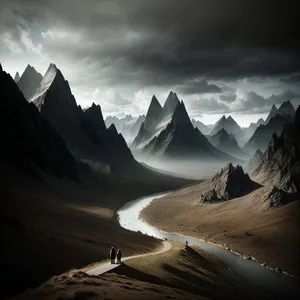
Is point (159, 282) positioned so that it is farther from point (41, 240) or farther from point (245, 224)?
point (245, 224)

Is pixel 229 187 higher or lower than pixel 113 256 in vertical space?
higher

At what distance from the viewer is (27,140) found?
12531cm

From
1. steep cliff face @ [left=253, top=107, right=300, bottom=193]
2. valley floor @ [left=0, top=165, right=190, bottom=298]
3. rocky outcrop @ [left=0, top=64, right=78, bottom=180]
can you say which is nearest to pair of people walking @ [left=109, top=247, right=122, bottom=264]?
valley floor @ [left=0, top=165, right=190, bottom=298]

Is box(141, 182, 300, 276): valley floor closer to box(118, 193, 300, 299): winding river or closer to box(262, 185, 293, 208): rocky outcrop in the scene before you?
box(262, 185, 293, 208): rocky outcrop

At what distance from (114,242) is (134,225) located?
43427 millimetres

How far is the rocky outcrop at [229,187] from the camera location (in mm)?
127606

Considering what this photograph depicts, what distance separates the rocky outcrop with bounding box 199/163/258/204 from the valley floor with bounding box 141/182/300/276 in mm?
6657

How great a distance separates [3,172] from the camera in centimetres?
10212

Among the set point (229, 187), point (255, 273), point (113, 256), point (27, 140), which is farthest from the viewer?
point (229, 187)

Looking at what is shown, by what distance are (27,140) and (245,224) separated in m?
83.9

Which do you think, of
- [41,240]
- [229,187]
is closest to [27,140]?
[229,187]

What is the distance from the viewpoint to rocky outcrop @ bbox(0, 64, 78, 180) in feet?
374

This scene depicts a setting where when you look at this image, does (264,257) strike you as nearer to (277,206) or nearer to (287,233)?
(287,233)

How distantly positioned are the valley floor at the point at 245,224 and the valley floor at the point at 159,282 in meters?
13.7
